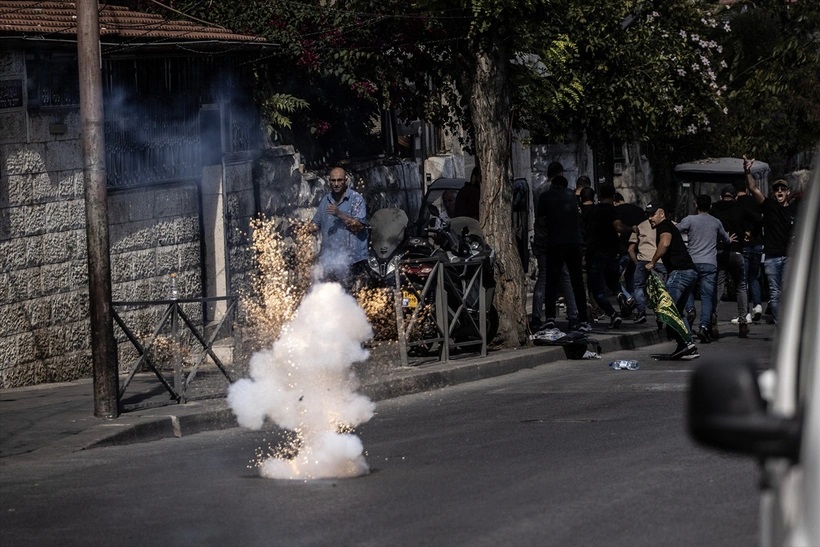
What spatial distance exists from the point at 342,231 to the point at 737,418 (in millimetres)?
12675

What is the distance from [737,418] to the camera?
9.31ft

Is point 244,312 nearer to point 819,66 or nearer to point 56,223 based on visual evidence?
point 56,223

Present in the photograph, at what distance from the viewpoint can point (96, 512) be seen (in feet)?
25.6

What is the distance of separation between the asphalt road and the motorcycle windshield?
17.8 ft

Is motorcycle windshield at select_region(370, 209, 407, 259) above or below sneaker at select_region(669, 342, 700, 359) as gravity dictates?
above

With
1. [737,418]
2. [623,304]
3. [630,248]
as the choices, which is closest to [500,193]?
[623,304]

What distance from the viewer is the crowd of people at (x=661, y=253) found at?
17109mm

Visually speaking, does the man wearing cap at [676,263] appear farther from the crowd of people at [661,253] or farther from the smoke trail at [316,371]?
the smoke trail at [316,371]

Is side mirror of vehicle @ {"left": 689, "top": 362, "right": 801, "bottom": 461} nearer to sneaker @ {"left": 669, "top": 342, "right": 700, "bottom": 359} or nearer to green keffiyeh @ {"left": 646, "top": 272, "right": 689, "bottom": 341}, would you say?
green keffiyeh @ {"left": 646, "top": 272, "right": 689, "bottom": 341}

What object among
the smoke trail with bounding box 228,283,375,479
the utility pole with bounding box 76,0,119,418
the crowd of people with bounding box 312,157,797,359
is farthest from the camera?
the crowd of people with bounding box 312,157,797,359

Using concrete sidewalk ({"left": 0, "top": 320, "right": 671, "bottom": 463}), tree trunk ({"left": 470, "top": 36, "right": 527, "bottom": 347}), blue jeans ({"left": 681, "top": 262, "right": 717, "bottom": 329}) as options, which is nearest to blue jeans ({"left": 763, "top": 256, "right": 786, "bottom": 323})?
blue jeans ({"left": 681, "top": 262, "right": 717, "bottom": 329})

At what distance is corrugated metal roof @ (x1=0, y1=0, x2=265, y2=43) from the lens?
12867mm

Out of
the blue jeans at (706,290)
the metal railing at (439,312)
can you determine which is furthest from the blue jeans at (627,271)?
the metal railing at (439,312)

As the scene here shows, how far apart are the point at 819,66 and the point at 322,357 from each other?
1028 inches
